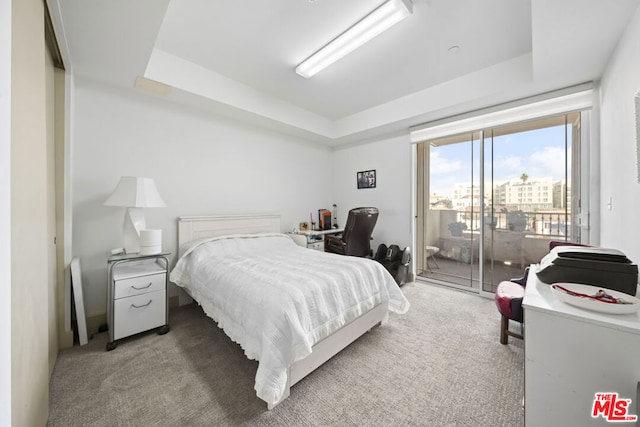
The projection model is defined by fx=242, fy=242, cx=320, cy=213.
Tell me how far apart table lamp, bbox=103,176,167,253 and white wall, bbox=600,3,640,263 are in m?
3.59

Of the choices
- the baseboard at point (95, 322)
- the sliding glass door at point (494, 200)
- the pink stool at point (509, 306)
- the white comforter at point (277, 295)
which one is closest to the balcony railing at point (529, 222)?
the sliding glass door at point (494, 200)

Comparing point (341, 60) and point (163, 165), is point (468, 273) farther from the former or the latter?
point (163, 165)

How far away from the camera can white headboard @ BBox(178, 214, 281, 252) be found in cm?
290

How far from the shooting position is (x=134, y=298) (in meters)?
2.09

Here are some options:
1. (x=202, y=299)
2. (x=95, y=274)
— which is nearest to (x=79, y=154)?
(x=95, y=274)

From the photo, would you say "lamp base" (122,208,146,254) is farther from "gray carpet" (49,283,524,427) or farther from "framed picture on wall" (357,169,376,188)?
"framed picture on wall" (357,169,376,188)

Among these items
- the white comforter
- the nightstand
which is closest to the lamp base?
the nightstand

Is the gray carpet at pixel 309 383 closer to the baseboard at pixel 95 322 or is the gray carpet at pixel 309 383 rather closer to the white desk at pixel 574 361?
the baseboard at pixel 95 322

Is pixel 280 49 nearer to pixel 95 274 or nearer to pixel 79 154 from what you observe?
pixel 79 154

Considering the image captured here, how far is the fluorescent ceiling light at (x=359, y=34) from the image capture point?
1.80 m

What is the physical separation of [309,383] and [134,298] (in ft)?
5.41

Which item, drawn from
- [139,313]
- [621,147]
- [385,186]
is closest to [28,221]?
[139,313]

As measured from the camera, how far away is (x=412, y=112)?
3.30 metres

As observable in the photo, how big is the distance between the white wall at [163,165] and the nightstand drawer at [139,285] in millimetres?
681
